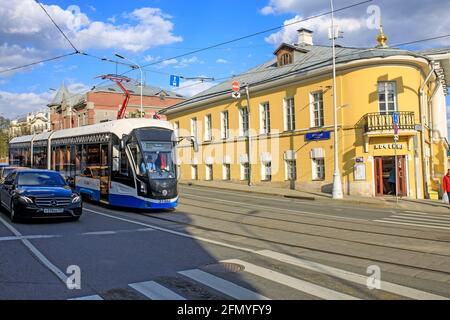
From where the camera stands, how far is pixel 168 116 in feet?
139

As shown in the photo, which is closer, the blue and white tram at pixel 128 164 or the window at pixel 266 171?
the blue and white tram at pixel 128 164

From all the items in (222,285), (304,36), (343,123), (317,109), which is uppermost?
(304,36)

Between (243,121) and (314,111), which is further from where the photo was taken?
(243,121)

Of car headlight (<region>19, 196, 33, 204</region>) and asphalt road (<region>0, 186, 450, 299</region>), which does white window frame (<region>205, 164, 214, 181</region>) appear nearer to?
asphalt road (<region>0, 186, 450, 299</region>)

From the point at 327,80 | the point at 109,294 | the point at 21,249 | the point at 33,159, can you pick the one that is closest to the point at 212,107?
the point at 327,80

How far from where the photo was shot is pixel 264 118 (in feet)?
102

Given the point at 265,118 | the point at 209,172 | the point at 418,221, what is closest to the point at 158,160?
the point at 418,221

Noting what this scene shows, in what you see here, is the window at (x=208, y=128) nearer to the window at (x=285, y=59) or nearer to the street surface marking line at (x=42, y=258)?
the window at (x=285, y=59)

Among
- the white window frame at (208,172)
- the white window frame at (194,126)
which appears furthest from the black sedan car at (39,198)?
the white window frame at (194,126)

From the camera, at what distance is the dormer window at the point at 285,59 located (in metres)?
31.6

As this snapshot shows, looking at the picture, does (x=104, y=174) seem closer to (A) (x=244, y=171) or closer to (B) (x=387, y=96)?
(B) (x=387, y=96)

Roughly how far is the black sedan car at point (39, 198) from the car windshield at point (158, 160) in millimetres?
2897

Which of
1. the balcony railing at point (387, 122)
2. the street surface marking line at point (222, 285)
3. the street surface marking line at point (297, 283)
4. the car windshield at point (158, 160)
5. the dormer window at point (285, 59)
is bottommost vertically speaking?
the street surface marking line at point (297, 283)

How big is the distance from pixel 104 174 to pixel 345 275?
1137 cm
